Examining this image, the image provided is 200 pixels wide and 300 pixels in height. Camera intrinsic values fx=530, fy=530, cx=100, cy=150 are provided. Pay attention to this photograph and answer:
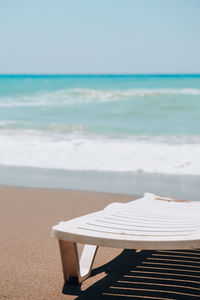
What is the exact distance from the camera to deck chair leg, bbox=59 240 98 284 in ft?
9.41

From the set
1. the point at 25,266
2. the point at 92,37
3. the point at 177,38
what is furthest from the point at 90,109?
the point at 92,37

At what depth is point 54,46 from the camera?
52.2m

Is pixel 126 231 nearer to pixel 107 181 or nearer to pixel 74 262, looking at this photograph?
pixel 74 262

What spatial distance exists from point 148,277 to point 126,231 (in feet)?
1.99

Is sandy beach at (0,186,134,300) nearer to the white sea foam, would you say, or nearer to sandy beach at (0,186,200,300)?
sandy beach at (0,186,200,300)

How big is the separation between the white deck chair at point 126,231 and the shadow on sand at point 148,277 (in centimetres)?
16

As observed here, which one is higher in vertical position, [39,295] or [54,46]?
[39,295]

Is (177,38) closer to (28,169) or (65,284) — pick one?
(28,169)

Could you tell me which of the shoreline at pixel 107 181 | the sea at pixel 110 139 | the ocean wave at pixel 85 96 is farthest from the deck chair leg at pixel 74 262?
the ocean wave at pixel 85 96

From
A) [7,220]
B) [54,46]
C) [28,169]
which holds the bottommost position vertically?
[54,46]

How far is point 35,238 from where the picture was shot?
4.01 meters

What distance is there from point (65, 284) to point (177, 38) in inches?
1633

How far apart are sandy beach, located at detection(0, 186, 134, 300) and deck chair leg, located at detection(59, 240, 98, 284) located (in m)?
0.06

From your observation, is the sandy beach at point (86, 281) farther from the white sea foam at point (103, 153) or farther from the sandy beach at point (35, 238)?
the white sea foam at point (103, 153)
